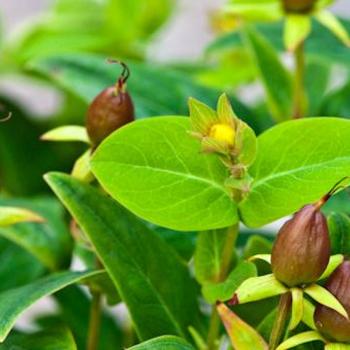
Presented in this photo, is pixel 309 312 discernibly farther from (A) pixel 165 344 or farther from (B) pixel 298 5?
(B) pixel 298 5

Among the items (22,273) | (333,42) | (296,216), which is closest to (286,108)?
(333,42)

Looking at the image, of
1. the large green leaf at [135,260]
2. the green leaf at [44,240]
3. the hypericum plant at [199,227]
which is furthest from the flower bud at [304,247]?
the green leaf at [44,240]

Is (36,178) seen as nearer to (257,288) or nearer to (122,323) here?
(122,323)

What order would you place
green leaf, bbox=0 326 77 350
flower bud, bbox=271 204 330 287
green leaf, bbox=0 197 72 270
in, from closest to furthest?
1. flower bud, bbox=271 204 330 287
2. green leaf, bbox=0 326 77 350
3. green leaf, bbox=0 197 72 270

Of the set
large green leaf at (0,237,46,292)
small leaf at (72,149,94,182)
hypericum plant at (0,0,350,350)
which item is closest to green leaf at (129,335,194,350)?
hypericum plant at (0,0,350,350)

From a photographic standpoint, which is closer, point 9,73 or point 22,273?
point 22,273

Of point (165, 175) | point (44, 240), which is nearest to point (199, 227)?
point (165, 175)

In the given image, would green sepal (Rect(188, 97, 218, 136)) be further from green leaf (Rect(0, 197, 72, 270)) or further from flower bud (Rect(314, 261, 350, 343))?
green leaf (Rect(0, 197, 72, 270))
